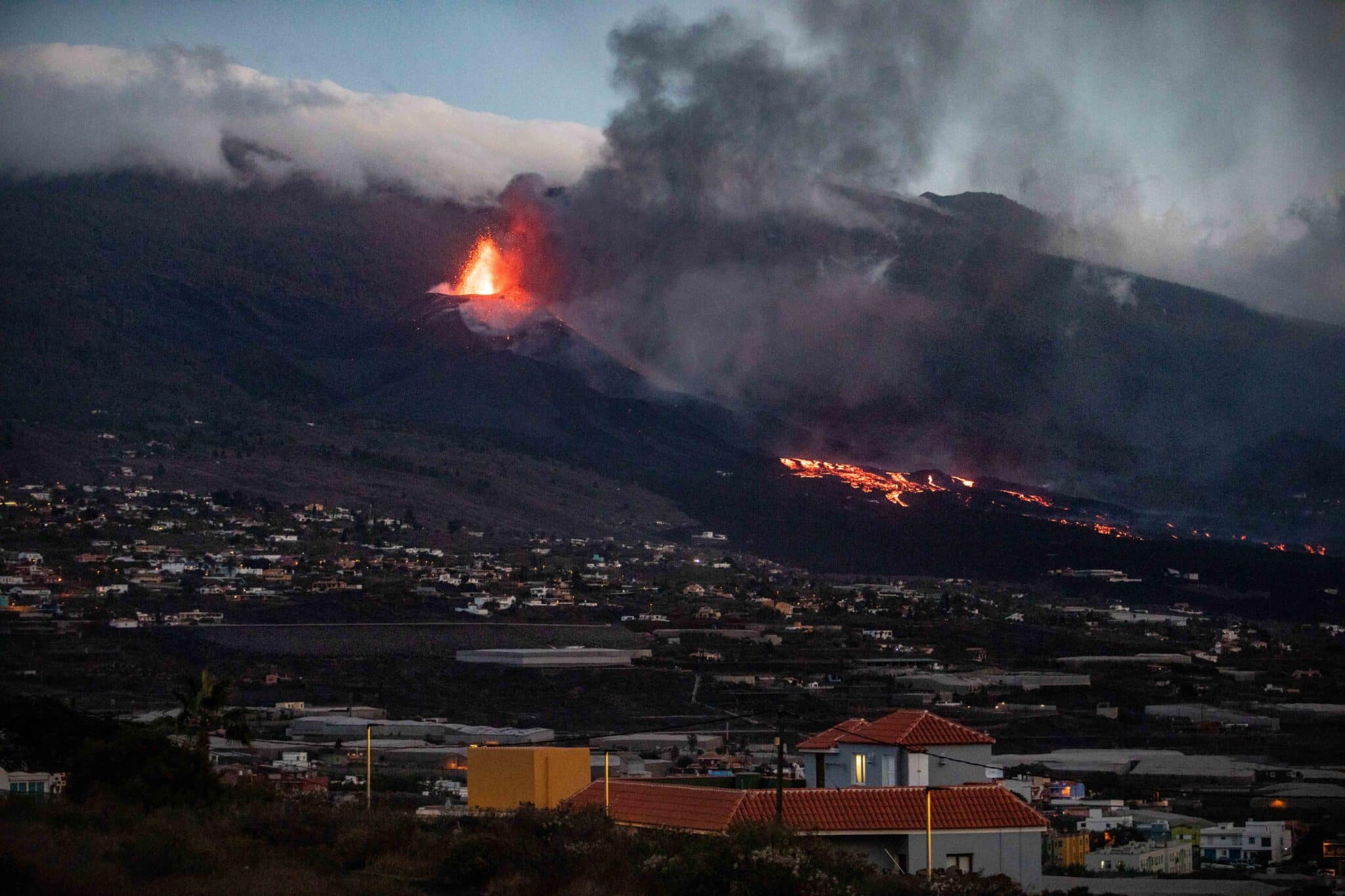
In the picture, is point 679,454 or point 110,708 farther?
point 679,454

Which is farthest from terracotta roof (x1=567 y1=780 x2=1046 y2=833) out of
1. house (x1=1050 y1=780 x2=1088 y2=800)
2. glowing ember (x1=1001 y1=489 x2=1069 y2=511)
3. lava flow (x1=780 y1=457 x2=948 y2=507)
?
glowing ember (x1=1001 y1=489 x2=1069 y2=511)

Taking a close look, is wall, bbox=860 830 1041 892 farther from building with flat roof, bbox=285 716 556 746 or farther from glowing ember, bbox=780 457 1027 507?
glowing ember, bbox=780 457 1027 507

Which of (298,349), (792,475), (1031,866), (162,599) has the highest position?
(298,349)

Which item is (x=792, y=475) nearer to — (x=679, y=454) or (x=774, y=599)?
(x=679, y=454)

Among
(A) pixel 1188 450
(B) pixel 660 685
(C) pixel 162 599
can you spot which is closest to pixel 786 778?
(B) pixel 660 685

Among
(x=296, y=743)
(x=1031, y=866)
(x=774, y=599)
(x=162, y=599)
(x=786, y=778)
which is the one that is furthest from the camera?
(x=774, y=599)

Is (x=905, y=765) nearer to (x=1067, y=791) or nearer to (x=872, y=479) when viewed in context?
(x=1067, y=791)

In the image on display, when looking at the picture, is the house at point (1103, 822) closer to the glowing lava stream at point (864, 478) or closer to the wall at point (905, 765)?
the wall at point (905, 765)
